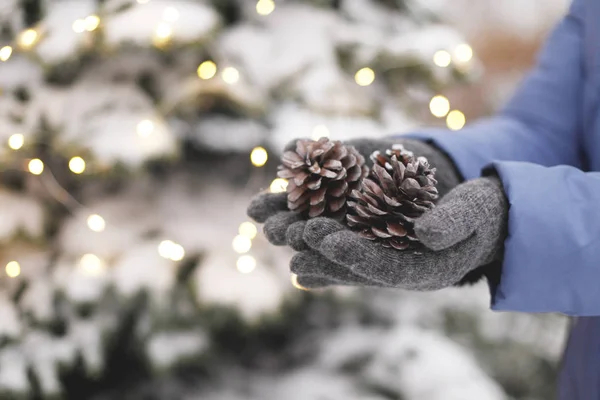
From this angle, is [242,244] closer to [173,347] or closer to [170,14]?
[173,347]

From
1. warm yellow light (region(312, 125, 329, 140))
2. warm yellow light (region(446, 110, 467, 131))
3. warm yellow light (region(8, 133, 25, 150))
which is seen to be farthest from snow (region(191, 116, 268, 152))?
warm yellow light (region(446, 110, 467, 131))

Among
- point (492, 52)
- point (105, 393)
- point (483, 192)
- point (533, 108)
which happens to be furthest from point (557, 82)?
point (492, 52)

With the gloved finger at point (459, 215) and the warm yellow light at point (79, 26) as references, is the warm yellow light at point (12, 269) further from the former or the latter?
the gloved finger at point (459, 215)

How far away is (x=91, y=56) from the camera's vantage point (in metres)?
1.04

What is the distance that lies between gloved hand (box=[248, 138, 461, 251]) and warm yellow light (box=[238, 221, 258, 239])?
0.51 m

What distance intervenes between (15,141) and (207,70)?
369mm

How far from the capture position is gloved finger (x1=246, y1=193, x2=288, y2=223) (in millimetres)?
547

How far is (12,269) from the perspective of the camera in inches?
39.0

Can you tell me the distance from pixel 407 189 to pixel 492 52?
1785 millimetres

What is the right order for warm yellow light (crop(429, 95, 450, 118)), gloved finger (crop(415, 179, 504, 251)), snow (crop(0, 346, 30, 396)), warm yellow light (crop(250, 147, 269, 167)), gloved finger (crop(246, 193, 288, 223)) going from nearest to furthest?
gloved finger (crop(415, 179, 504, 251)), gloved finger (crop(246, 193, 288, 223)), snow (crop(0, 346, 30, 396)), warm yellow light (crop(250, 147, 269, 167)), warm yellow light (crop(429, 95, 450, 118))

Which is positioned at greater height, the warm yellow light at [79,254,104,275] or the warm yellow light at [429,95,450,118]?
the warm yellow light at [429,95,450,118]

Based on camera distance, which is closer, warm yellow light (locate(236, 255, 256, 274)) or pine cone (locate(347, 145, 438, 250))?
pine cone (locate(347, 145, 438, 250))

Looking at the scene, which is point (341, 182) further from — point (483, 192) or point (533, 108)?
point (533, 108)

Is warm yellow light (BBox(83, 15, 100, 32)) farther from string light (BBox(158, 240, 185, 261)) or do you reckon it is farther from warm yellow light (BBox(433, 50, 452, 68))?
warm yellow light (BBox(433, 50, 452, 68))
